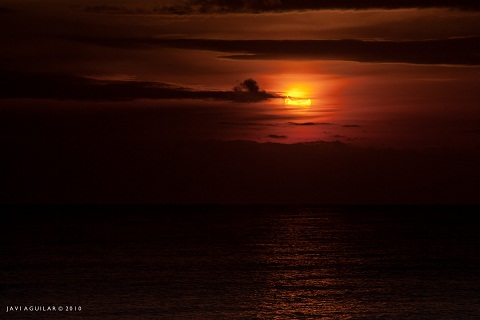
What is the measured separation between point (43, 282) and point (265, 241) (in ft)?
158

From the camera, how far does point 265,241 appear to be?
93.9m

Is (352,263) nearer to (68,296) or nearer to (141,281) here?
(141,281)

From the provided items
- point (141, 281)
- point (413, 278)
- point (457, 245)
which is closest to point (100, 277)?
point (141, 281)

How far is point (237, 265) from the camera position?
61.7 m

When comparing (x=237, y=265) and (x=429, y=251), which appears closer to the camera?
(x=237, y=265)

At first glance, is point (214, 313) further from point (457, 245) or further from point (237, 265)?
point (457, 245)

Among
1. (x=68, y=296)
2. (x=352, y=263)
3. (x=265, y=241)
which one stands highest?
(x=265, y=241)

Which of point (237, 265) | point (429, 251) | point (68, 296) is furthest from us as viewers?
point (429, 251)

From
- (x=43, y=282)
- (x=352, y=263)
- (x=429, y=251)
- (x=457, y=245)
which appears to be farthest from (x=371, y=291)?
(x=457, y=245)

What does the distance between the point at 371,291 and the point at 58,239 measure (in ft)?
193

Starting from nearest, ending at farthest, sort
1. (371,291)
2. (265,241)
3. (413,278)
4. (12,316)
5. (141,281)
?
(12,316) < (371,291) < (141,281) < (413,278) < (265,241)

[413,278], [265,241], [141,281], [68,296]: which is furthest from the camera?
[265,241]

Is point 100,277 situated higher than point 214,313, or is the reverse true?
point 100,277

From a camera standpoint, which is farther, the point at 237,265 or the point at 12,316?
the point at 237,265
